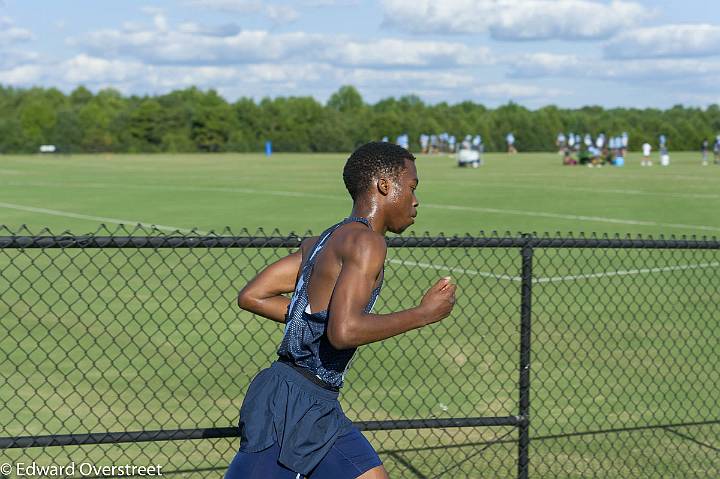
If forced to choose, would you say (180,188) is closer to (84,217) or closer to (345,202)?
(345,202)

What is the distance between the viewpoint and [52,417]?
301 inches

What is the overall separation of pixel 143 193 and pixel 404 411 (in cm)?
2723

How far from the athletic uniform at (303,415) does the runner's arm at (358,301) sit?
0.57ft

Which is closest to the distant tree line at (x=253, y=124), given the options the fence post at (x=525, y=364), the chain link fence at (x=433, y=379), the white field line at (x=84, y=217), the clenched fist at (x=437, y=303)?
the white field line at (x=84, y=217)

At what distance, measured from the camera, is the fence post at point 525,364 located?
6.42m

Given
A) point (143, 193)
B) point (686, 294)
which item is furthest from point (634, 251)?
point (143, 193)

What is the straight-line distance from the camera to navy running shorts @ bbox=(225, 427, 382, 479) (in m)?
3.96

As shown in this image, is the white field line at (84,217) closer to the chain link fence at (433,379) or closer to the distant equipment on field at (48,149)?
the chain link fence at (433,379)

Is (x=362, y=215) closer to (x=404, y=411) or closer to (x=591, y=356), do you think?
(x=404, y=411)

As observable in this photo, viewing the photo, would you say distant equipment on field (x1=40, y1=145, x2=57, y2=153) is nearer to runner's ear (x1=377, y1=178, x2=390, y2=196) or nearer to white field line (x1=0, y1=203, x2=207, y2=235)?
white field line (x1=0, y1=203, x2=207, y2=235)

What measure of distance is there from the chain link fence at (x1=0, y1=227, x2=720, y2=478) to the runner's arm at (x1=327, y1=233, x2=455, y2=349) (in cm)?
215

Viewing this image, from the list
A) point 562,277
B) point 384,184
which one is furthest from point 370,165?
point 562,277

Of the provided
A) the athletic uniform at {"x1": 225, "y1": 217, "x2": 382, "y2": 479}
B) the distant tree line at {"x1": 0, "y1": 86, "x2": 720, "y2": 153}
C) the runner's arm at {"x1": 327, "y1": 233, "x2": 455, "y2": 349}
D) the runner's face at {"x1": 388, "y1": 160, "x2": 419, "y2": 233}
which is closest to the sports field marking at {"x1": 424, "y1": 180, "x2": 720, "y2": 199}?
the runner's face at {"x1": 388, "y1": 160, "x2": 419, "y2": 233}

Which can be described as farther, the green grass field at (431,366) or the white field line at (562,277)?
the white field line at (562,277)
